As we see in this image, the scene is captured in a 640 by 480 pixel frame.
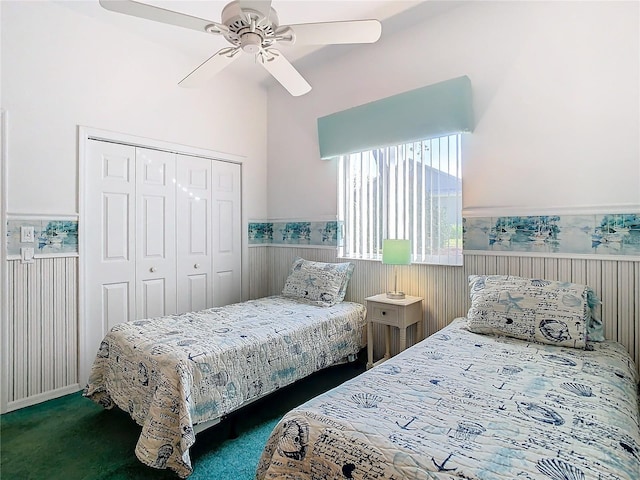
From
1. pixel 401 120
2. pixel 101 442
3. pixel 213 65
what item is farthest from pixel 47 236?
pixel 401 120

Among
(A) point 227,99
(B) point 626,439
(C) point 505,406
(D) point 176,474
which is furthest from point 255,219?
(B) point 626,439

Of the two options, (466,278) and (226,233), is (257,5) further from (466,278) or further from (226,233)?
(226,233)

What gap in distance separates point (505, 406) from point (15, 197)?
3265 millimetres

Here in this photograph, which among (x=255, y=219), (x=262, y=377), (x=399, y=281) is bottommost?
(x=262, y=377)

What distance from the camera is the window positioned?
2.77 m

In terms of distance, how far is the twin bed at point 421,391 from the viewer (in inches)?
38.9

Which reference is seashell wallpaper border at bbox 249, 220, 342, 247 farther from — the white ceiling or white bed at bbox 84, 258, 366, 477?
the white ceiling

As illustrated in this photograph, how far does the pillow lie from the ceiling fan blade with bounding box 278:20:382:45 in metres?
1.95

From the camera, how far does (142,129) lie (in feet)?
10.2

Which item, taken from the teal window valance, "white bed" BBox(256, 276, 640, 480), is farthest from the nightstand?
the teal window valance

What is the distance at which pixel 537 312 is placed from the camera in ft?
6.33

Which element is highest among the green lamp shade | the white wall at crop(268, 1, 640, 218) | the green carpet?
the white wall at crop(268, 1, 640, 218)

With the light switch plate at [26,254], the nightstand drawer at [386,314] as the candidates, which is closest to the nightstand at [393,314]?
the nightstand drawer at [386,314]

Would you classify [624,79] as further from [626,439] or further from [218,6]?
[218,6]
